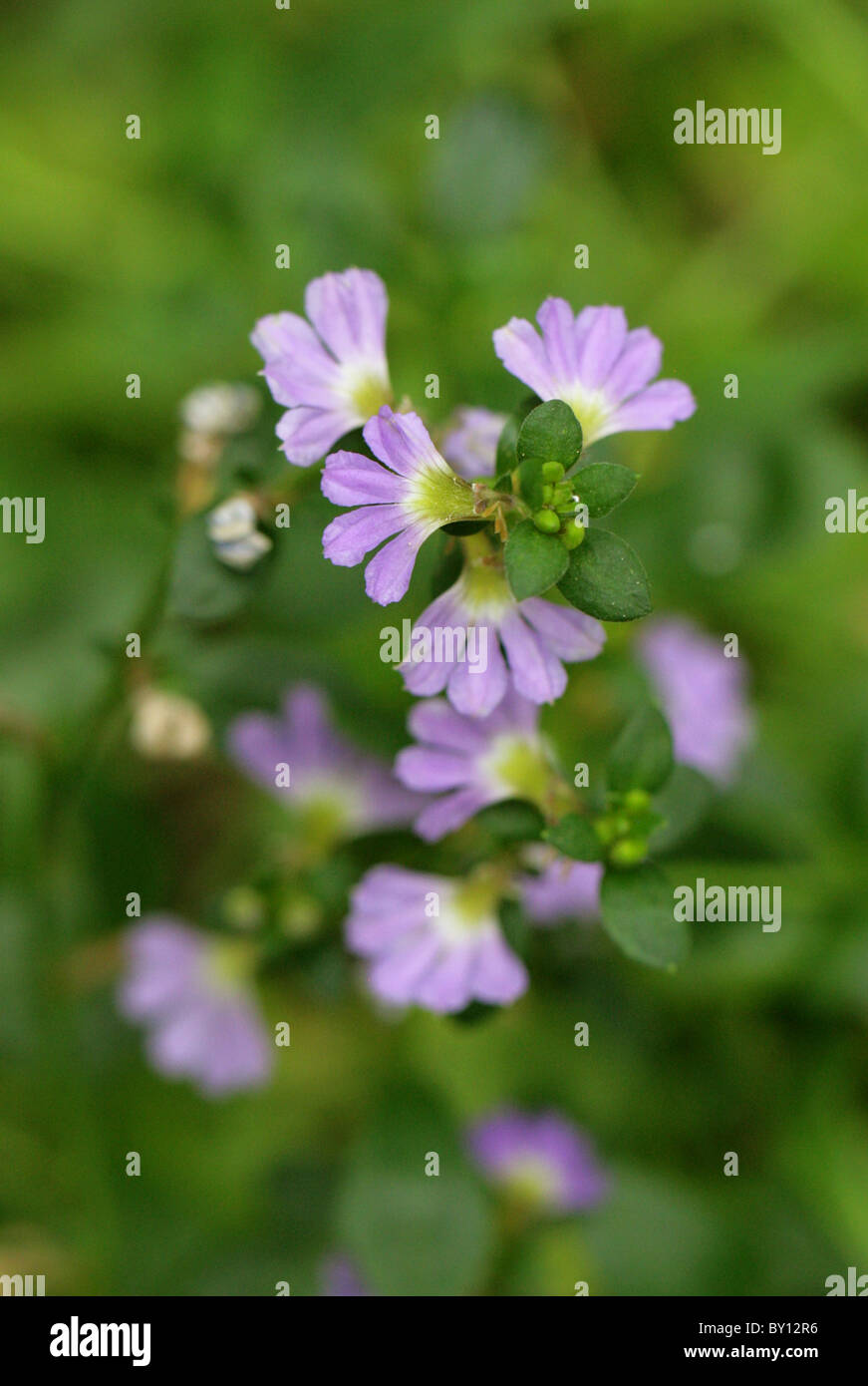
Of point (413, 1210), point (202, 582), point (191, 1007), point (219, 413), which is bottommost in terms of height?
point (413, 1210)

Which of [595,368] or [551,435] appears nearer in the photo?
[551,435]

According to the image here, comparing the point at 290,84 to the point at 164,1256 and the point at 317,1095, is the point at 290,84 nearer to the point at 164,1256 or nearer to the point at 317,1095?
the point at 317,1095

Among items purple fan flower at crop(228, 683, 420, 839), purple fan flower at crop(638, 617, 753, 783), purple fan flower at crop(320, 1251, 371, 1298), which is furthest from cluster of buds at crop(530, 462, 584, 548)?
purple fan flower at crop(320, 1251, 371, 1298)

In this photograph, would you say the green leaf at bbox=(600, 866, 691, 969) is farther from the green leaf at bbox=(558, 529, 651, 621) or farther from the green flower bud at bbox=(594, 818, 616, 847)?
the green leaf at bbox=(558, 529, 651, 621)

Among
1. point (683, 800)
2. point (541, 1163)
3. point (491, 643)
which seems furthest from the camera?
point (541, 1163)

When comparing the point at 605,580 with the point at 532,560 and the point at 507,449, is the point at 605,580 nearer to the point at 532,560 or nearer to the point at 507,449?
the point at 532,560

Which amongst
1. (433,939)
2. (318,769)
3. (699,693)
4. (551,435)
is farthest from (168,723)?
(699,693)

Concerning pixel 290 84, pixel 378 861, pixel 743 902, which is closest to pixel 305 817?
pixel 378 861
